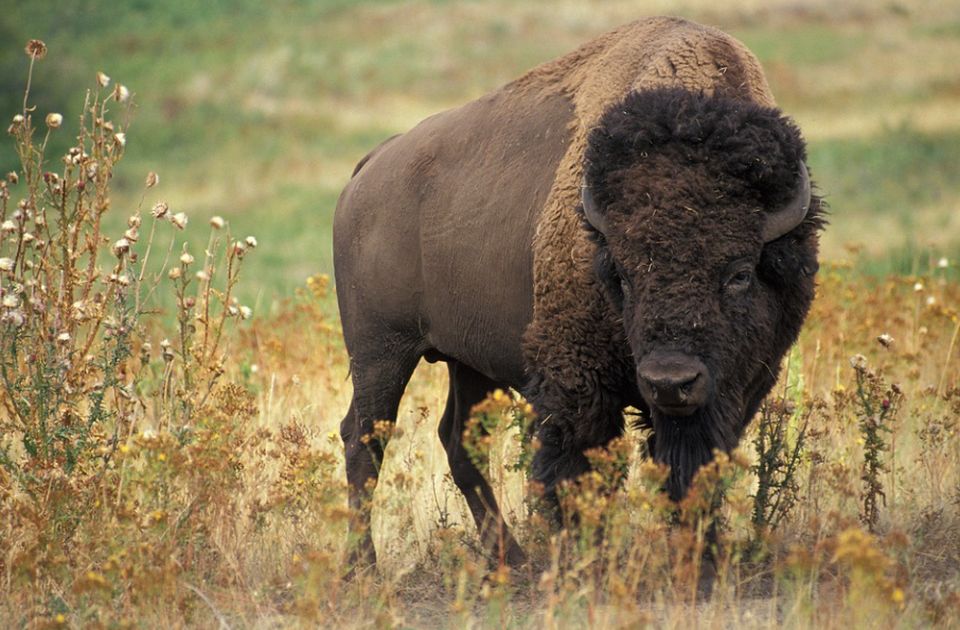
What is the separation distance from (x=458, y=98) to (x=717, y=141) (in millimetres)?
35644

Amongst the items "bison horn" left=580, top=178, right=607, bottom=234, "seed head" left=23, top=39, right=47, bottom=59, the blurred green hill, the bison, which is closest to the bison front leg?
the bison

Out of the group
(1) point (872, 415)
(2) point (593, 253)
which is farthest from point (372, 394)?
(1) point (872, 415)

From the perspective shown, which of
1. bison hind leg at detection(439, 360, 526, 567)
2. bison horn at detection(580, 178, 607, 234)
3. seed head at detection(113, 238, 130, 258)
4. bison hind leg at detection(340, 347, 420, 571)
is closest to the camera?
bison horn at detection(580, 178, 607, 234)

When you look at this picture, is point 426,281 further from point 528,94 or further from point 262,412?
point 262,412

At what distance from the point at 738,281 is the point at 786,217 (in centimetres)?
32

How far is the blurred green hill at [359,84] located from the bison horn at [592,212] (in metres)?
14.2

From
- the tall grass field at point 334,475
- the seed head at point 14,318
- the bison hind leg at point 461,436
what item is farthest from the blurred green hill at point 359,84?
the seed head at point 14,318

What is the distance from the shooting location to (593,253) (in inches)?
215

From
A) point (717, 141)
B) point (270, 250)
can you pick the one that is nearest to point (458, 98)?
point (270, 250)

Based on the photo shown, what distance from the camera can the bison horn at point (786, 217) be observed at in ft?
16.7

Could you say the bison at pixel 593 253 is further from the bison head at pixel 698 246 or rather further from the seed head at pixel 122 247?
the seed head at pixel 122 247

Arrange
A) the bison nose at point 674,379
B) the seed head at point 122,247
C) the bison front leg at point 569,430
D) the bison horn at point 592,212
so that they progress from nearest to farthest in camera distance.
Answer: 1. the bison nose at point 674,379
2. the bison horn at point 592,212
3. the bison front leg at point 569,430
4. the seed head at point 122,247

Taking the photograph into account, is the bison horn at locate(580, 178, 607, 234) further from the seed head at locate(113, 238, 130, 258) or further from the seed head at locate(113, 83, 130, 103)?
the seed head at locate(113, 83, 130, 103)

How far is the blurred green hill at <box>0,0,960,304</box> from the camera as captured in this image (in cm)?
2902
